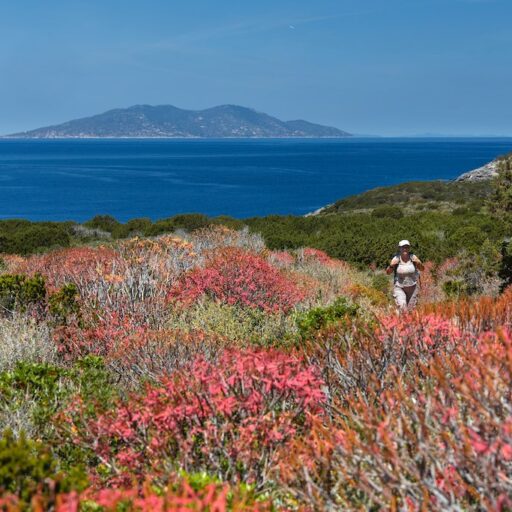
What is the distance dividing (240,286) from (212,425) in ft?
20.6

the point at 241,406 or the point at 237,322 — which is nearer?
the point at 241,406

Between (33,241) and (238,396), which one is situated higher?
(238,396)

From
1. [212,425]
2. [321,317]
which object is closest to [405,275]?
[321,317]

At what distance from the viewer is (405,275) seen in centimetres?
1018

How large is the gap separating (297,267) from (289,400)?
10963 mm

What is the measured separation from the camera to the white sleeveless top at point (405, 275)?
10.2 m

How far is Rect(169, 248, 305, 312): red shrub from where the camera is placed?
33.6ft

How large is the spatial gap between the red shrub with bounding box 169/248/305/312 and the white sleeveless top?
5.46 ft

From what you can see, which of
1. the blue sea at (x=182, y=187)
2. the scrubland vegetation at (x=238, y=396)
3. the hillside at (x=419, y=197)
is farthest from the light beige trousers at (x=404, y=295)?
the blue sea at (x=182, y=187)

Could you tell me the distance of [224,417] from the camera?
14.2 ft

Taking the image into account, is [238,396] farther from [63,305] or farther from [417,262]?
[417,262]

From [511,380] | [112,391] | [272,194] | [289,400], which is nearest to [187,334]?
[112,391]

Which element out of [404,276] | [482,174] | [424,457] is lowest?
[404,276]

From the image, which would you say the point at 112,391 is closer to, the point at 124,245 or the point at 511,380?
the point at 511,380
